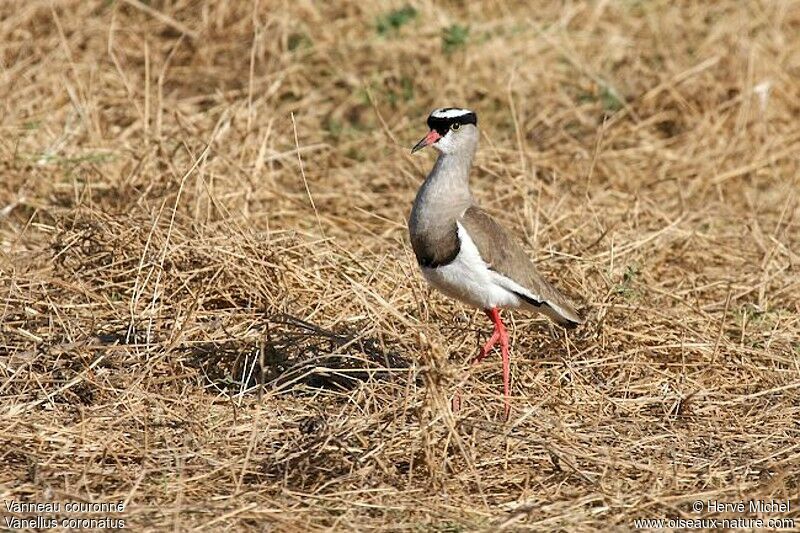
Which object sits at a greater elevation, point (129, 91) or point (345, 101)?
point (129, 91)

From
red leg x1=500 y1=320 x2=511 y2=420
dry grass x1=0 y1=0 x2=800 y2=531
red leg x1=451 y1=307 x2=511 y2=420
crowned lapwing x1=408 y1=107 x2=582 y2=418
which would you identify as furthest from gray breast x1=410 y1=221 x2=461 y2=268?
red leg x1=500 y1=320 x2=511 y2=420

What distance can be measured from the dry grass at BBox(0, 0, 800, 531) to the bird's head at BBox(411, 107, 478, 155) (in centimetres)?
58

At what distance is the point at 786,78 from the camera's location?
880 centimetres

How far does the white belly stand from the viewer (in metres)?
4.95

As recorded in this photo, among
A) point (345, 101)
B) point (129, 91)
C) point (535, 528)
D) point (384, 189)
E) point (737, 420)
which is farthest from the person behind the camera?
point (345, 101)

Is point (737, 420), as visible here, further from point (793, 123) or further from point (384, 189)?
point (793, 123)

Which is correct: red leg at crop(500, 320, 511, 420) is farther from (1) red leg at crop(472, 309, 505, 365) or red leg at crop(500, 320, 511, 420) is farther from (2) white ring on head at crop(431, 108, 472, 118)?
(2) white ring on head at crop(431, 108, 472, 118)

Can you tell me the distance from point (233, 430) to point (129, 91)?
2980 mm

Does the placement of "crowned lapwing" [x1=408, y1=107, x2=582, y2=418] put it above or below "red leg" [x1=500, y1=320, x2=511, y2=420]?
above

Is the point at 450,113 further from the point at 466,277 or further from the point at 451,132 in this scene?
the point at 466,277

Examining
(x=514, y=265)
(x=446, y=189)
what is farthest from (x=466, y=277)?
(x=446, y=189)

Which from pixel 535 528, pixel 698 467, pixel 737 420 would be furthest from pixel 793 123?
pixel 535 528

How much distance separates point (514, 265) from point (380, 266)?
0.95m

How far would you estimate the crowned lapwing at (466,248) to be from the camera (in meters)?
4.96
